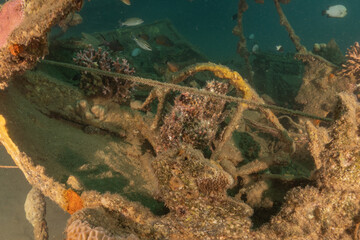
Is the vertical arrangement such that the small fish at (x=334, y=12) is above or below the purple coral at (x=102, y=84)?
above

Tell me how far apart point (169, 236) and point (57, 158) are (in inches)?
78.7

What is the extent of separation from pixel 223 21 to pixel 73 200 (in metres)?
109

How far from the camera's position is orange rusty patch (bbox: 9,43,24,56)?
2.09 m

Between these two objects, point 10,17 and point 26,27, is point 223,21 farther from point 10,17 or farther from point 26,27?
point 26,27

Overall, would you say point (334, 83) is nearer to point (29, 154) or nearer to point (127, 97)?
point (127, 97)

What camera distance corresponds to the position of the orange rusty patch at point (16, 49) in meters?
2.09

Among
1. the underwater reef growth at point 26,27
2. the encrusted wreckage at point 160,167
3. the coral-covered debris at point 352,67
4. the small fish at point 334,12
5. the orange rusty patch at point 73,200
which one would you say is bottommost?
the orange rusty patch at point 73,200

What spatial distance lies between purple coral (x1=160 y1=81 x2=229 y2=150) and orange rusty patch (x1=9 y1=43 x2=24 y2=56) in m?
1.89

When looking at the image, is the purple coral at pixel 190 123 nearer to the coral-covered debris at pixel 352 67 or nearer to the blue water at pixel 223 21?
the coral-covered debris at pixel 352 67

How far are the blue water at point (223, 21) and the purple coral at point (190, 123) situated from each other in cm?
1844

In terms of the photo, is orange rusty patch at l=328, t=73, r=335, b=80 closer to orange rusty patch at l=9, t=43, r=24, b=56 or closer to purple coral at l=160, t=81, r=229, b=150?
purple coral at l=160, t=81, r=229, b=150

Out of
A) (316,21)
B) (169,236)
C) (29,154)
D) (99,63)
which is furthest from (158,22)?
(316,21)

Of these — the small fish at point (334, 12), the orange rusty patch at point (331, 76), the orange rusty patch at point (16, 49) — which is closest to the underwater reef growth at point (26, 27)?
the orange rusty patch at point (16, 49)

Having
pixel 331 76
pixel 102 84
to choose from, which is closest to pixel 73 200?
pixel 102 84
